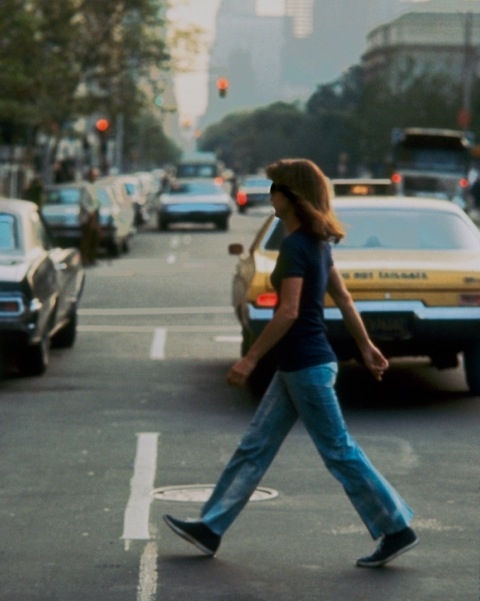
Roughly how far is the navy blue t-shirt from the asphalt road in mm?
890

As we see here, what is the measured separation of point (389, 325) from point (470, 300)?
24.3 inches

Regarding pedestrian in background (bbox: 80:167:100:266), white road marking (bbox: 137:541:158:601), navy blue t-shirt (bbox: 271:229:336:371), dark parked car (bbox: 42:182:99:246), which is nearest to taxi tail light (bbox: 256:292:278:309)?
white road marking (bbox: 137:541:158:601)

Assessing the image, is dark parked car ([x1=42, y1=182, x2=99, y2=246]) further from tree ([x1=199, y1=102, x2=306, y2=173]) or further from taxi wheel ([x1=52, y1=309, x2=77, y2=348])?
tree ([x1=199, y1=102, x2=306, y2=173])

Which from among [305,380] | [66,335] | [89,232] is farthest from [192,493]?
[89,232]

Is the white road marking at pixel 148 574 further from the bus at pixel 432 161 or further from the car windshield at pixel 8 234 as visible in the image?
the bus at pixel 432 161

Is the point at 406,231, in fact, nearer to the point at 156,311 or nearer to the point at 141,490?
the point at 141,490

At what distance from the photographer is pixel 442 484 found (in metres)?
9.44

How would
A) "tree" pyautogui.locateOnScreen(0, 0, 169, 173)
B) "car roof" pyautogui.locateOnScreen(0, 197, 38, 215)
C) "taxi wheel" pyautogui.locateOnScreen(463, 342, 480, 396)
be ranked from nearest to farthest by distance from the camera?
"taxi wheel" pyautogui.locateOnScreen(463, 342, 480, 396) < "car roof" pyautogui.locateOnScreen(0, 197, 38, 215) < "tree" pyautogui.locateOnScreen(0, 0, 169, 173)

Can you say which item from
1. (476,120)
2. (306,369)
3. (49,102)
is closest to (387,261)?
(306,369)

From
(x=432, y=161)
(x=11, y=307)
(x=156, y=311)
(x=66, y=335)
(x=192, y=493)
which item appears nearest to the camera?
(x=192, y=493)

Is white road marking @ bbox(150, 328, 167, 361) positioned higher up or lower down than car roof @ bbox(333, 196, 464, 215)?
lower down

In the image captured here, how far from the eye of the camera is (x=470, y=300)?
12250 millimetres

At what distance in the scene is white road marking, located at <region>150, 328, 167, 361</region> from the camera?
647 inches

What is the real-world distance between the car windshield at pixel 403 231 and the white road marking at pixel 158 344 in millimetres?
2985
